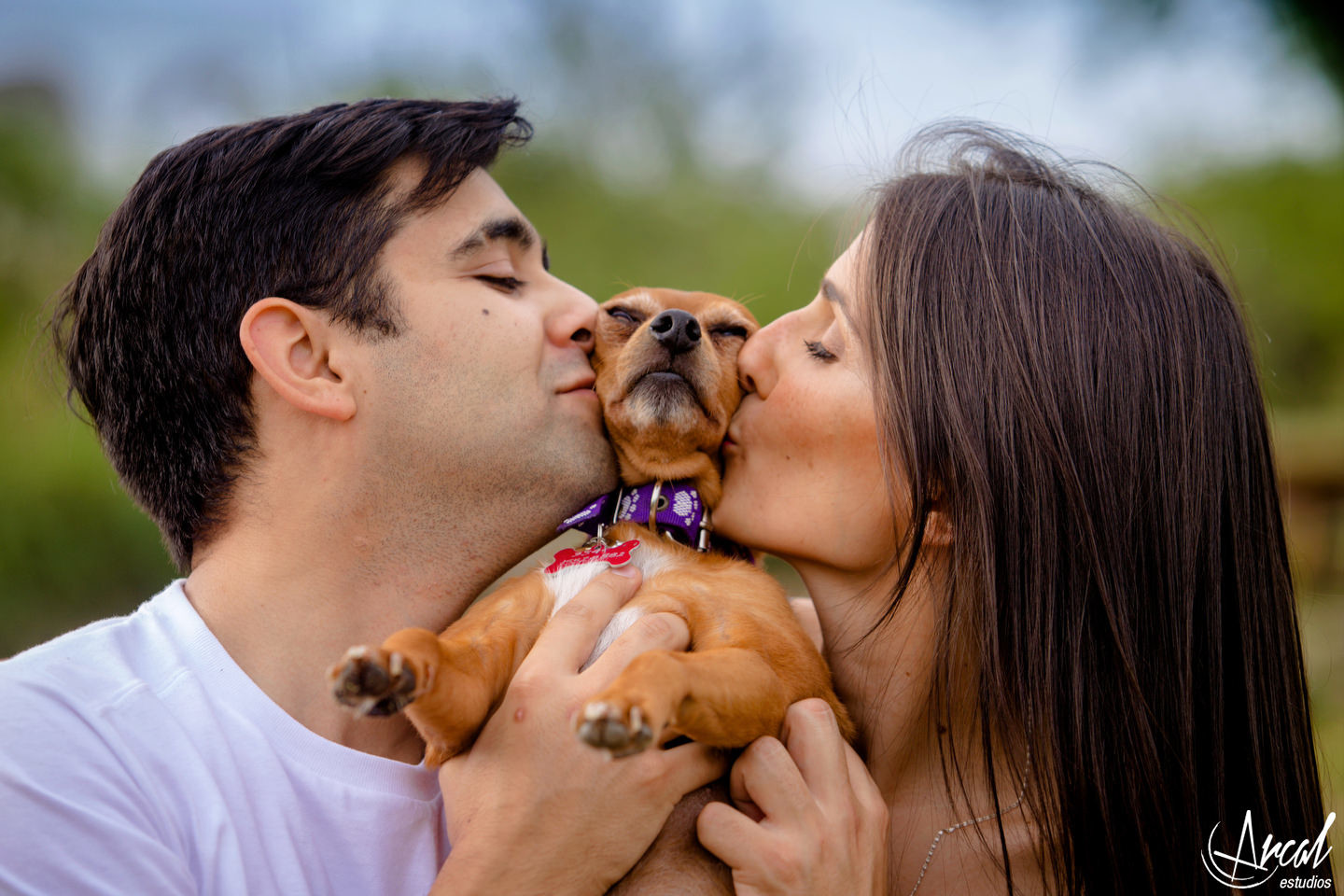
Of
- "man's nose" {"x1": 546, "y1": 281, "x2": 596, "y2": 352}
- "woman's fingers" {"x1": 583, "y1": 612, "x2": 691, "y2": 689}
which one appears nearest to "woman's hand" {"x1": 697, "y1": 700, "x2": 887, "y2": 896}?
"woman's fingers" {"x1": 583, "y1": 612, "x2": 691, "y2": 689}

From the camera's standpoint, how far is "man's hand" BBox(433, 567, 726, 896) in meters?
2.02

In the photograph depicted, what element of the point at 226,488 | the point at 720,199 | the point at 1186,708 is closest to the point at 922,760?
the point at 1186,708

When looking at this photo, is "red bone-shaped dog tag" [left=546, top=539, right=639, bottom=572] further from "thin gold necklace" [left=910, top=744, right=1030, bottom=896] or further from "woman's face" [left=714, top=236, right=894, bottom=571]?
"thin gold necklace" [left=910, top=744, right=1030, bottom=896]

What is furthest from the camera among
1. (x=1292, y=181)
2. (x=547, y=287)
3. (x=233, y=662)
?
(x=1292, y=181)

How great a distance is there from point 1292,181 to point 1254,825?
59.2 feet

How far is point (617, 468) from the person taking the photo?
3020mm

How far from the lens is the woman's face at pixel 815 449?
8.19 feet

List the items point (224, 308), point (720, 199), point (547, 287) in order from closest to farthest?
point (224, 308)
point (547, 287)
point (720, 199)

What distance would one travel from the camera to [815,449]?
8.32 feet

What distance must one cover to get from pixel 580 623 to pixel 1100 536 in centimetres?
135

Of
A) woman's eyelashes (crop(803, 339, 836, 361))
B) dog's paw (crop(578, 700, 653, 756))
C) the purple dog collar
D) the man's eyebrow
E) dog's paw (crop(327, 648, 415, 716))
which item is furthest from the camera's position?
the purple dog collar

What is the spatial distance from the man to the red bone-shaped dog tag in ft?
0.28

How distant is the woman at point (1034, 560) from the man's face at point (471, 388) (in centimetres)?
62

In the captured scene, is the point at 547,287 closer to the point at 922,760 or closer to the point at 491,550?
the point at 491,550
